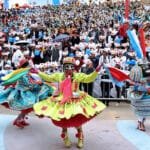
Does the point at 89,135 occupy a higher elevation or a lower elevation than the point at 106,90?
lower

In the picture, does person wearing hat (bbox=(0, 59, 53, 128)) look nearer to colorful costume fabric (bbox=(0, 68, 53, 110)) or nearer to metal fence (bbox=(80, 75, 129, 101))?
colorful costume fabric (bbox=(0, 68, 53, 110))

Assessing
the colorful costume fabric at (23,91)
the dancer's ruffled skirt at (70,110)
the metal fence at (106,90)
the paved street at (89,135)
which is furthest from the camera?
the metal fence at (106,90)

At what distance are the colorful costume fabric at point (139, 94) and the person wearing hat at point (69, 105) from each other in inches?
56.4

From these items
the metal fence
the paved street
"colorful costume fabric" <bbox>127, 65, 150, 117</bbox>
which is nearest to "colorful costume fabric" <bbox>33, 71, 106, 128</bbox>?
the paved street

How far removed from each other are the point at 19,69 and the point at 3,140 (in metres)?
1.40

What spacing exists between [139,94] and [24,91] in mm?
2222

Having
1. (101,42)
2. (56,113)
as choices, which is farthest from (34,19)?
(56,113)

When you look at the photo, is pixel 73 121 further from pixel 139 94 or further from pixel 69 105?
pixel 139 94

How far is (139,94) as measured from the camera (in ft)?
31.4

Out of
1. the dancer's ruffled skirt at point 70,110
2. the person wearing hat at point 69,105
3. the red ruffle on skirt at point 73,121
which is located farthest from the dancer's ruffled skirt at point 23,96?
the red ruffle on skirt at point 73,121

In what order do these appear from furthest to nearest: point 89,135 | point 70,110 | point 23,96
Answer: point 23,96 < point 89,135 < point 70,110

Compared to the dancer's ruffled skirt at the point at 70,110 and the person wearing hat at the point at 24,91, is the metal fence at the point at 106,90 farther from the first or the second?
the dancer's ruffled skirt at the point at 70,110

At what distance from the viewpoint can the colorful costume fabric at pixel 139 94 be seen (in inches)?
372

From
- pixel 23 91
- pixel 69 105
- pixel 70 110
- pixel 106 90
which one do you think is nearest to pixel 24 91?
pixel 23 91
